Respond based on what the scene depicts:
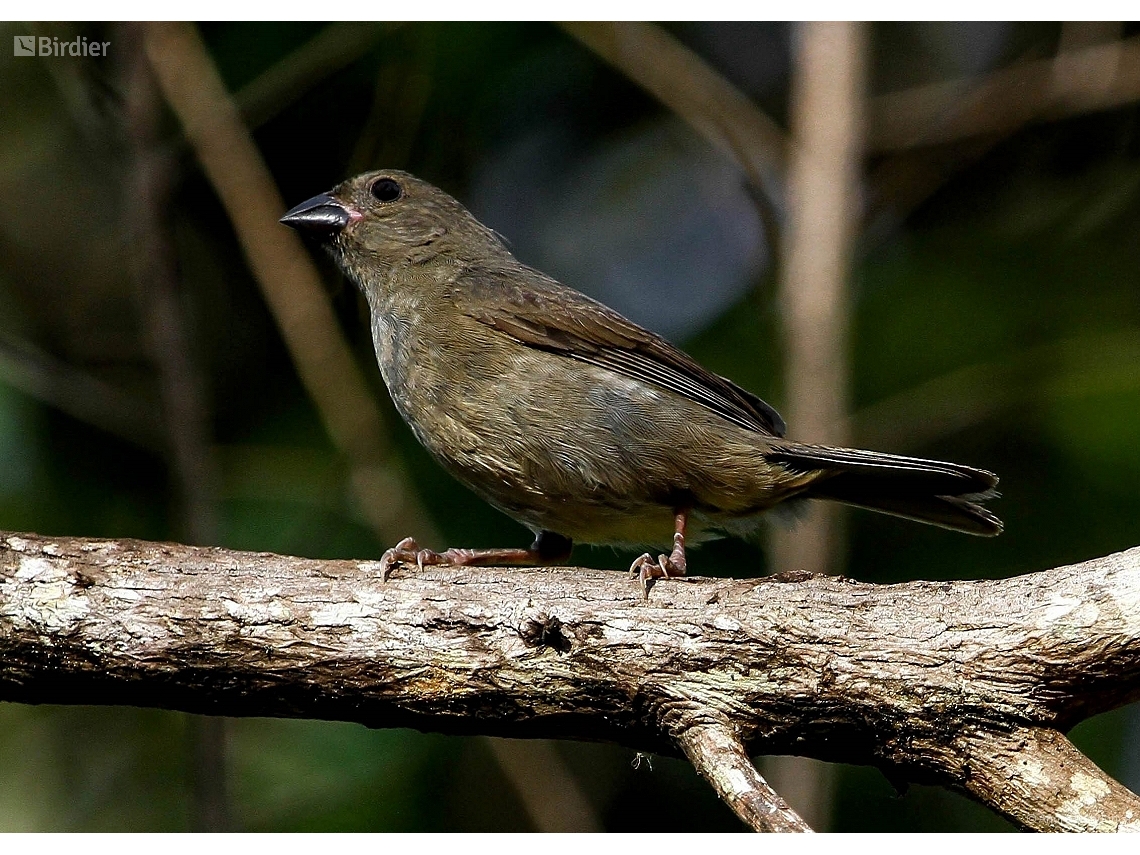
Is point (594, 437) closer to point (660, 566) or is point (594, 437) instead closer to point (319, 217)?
point (660, 566)

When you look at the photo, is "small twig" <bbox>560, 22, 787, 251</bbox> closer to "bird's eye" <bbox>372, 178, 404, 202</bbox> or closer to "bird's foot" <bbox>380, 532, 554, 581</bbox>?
"bird's eye" <bbox>372, 178, 404, 202</bbox>

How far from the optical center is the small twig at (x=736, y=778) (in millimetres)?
2482

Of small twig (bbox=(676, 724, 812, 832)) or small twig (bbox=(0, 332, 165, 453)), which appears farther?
small twig (bbox=(0, 332, 165, 453))

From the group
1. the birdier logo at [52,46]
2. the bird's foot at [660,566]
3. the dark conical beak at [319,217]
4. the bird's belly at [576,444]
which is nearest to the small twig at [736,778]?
the bird's foot at [660,566]

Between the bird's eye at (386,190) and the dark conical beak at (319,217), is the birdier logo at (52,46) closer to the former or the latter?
the dark conical beak at (319,217)

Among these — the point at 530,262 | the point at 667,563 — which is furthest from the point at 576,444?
the point at 530,262

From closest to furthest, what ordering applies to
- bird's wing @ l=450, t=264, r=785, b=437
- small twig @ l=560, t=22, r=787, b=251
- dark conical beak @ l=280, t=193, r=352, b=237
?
bird's wing @ l=450, t=264, r=785, b=437 < dark conical beak @ l=280, t=193, r=352, b=237 < small twig @ l=560, t=22, r=787, b=251

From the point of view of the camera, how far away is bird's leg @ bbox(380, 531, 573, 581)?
3.61m

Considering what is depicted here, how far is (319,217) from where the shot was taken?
4.73m

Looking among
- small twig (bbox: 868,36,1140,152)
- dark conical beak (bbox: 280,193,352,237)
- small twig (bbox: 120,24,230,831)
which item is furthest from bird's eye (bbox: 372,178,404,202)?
small twig (bbox: 868,36,1140,152)

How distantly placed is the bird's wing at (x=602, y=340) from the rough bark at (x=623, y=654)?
3.47ft

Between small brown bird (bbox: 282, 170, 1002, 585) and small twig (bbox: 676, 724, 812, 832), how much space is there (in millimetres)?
773

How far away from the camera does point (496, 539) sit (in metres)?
5.22

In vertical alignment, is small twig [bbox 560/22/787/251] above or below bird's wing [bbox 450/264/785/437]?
above
